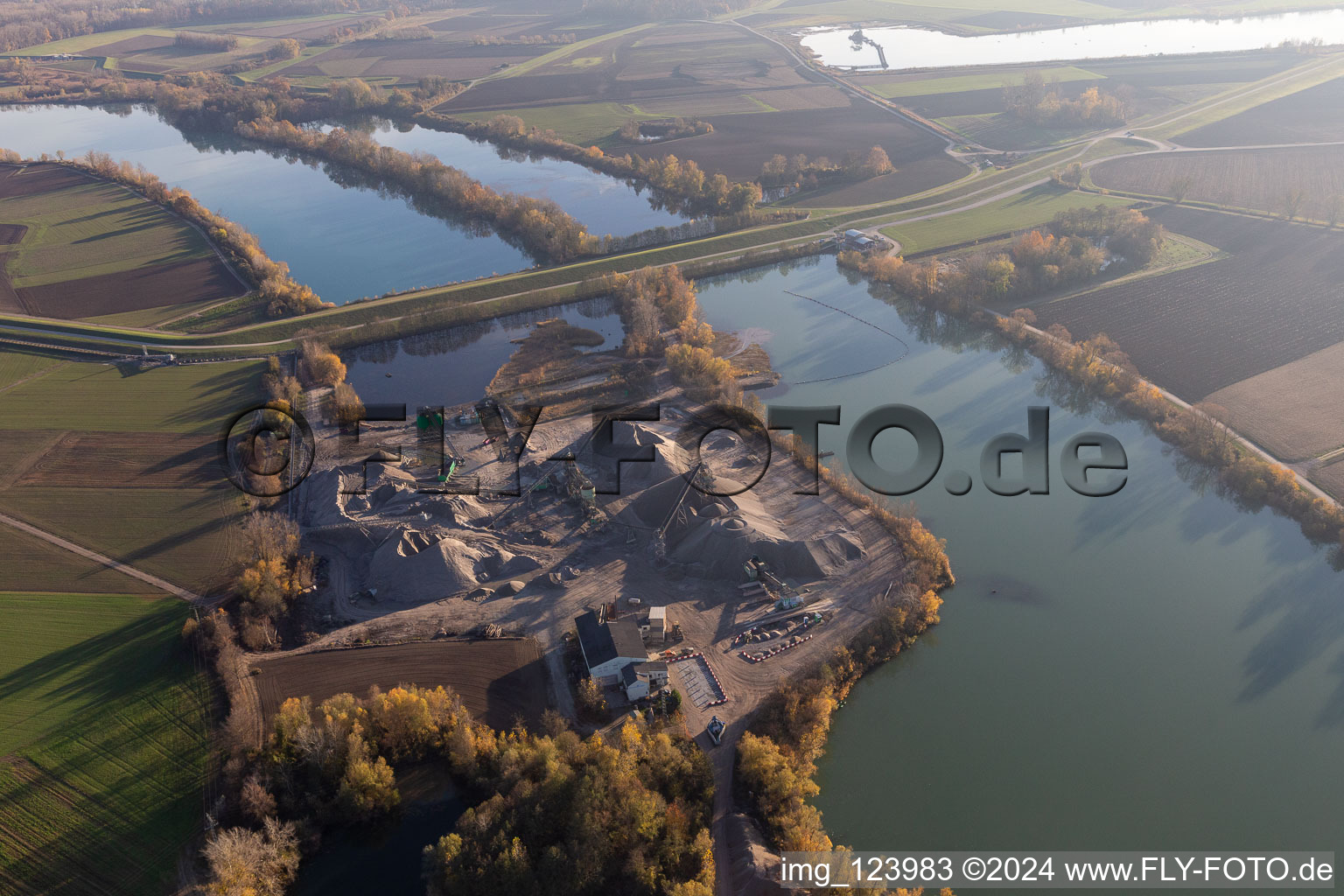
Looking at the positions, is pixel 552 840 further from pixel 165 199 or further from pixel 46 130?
pixel 46 130

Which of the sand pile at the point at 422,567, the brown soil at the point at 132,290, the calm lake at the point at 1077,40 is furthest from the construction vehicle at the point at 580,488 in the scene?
the calm lake at the point at 1077,40

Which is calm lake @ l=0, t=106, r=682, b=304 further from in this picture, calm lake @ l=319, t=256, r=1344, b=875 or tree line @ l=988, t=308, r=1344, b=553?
calm lake @ l=319, t=256, r=1344, b=875

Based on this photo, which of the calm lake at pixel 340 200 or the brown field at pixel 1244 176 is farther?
the brown field at pixel 1244 176

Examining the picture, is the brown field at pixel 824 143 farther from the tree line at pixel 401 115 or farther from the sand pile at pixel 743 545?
the sand pile at pixel 743 545

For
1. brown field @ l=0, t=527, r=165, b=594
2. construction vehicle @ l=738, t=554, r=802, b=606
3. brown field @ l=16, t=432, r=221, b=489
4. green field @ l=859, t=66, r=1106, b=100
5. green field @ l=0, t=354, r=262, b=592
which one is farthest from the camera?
green field @ l=859, t=66, r=1106, b=100

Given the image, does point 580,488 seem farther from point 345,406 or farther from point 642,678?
point 345,406

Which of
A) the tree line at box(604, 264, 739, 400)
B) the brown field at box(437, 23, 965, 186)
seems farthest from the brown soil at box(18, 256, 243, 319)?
the brown field at box(437, 23, 965, 186)

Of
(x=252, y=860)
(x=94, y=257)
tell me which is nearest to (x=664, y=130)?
(x=94, y=257)
